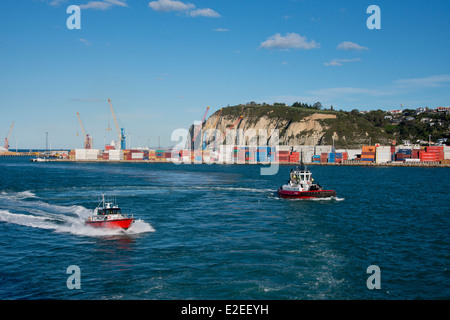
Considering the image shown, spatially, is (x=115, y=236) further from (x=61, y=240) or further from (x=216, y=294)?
(x=216, y=294)

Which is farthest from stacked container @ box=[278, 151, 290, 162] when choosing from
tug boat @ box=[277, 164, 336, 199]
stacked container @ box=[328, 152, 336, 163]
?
tug boat @ box=[277, 164, 336, 199]

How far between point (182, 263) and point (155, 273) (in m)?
2.18

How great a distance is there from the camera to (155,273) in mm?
20688

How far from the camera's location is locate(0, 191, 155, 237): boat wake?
30.8m

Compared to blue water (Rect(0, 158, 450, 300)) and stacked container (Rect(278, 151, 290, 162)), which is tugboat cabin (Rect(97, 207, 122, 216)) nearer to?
blue water (Rect(0, 158, 450, 300))

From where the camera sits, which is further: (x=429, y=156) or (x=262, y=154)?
(x=262, y=154)

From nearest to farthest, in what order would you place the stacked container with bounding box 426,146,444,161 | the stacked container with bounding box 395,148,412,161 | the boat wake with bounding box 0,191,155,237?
the boat wake with bounding box 0,191,155,237 < the stacked container with bounding box 426,146,444,161 < the stacked container with bounding box 395,148,412,161

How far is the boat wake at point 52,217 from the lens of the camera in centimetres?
3081

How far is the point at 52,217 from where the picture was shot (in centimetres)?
3812

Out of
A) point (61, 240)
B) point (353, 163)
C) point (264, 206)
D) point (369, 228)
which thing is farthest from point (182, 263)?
point (353, 163)

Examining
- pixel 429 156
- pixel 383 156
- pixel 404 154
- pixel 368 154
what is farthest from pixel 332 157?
pixel 429 156

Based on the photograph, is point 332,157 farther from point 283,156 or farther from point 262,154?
point 262,154
